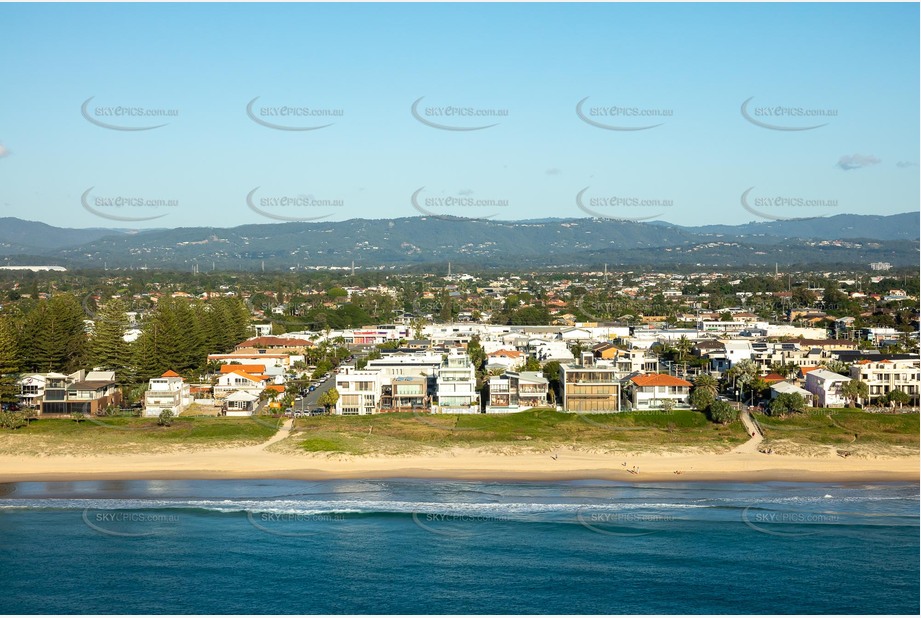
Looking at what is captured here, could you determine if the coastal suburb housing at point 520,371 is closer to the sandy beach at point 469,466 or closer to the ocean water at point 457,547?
the sandy beach at point 469,466

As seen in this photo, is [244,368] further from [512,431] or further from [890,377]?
[890,377]

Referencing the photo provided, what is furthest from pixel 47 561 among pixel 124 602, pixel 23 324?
pixel 23 324

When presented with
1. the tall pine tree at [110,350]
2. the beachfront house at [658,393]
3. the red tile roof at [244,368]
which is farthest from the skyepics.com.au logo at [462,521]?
the tall pine tree at [110,350]

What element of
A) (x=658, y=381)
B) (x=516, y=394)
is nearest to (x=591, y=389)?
(x=658, y=381)

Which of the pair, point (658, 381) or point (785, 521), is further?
point (658, 381)

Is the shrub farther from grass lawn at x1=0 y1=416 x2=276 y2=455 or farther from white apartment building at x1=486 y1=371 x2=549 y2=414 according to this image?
grass lawn at x1=0 y1=416 x2=276 y2=455

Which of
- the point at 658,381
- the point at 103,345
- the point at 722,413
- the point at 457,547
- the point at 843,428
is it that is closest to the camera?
the point at 457,547
